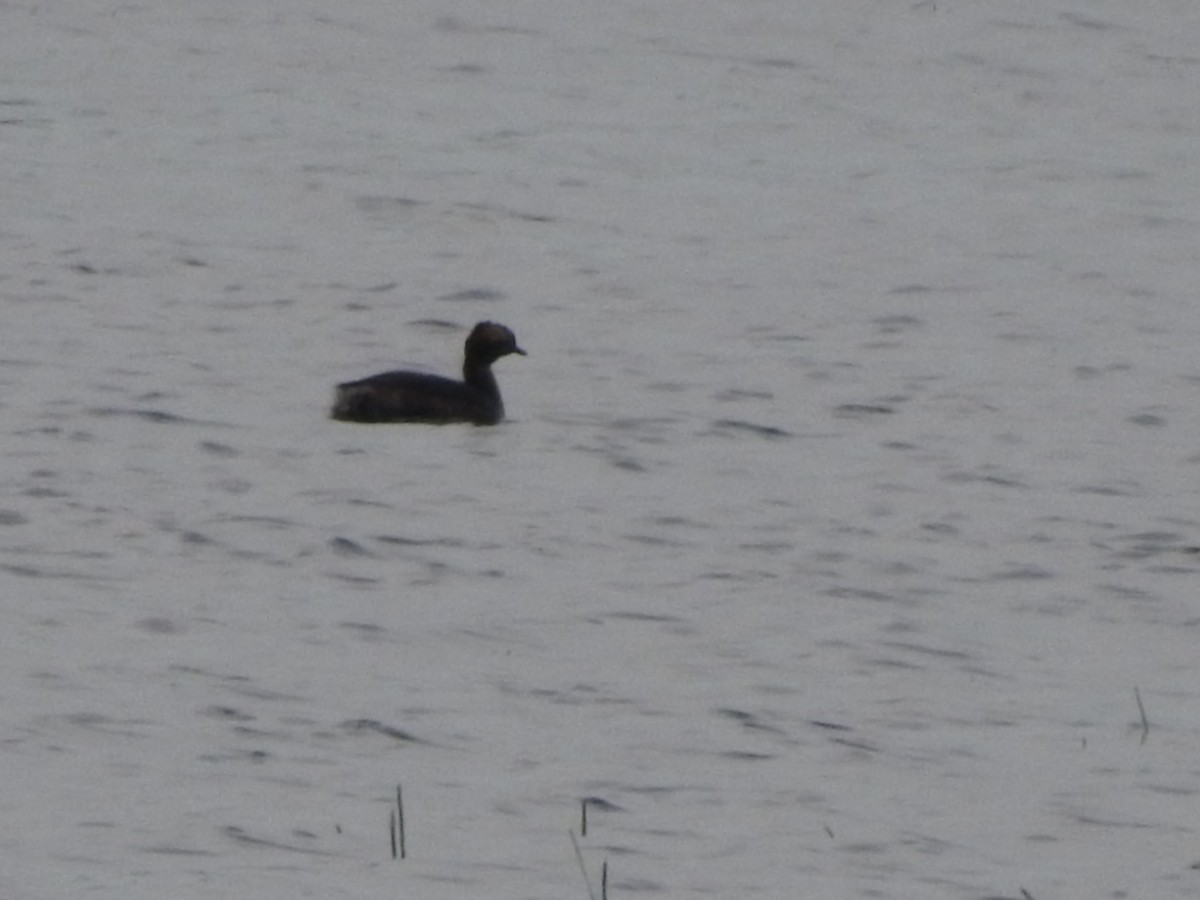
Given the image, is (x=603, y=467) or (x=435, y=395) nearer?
(x=603, y=467)

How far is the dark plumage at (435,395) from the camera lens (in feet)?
47.5

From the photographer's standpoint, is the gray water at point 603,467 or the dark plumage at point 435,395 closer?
the gray water at point 603,467

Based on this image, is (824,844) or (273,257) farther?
(273,257)

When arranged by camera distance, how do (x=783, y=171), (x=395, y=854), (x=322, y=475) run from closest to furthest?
1. (x=395, y=854)
2. (x=322, y=475)
3. (x=783, y=171)

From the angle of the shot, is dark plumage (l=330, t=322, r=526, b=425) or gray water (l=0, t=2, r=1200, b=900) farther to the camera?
dark plumage (l=330, t=322, r=526, b=425)

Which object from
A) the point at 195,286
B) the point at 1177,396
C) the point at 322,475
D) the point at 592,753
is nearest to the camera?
the point at 592,753

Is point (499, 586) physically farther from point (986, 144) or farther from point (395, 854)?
point (986, 144)

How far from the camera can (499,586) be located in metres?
11.8

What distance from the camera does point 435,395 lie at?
14.8 m

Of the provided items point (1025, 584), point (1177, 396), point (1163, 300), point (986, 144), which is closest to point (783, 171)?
point (986, 144)

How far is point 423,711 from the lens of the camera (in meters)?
10.1

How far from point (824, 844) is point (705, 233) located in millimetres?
10567

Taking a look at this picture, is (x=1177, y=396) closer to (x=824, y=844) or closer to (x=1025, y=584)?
(x=1025, y=584)

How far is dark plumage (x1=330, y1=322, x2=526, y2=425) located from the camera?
14.5m
